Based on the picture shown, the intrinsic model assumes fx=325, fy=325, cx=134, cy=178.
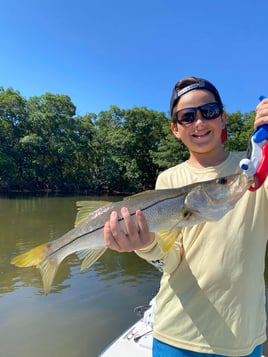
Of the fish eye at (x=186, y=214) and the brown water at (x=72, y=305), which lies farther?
the brown water at (x=72, y=305)

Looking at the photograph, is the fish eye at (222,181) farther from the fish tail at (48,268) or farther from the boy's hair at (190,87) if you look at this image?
the fish tail at (48,268)

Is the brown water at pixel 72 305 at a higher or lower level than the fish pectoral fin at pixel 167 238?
lower

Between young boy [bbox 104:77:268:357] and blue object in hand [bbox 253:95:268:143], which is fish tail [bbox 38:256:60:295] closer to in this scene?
young boy [bbox 104:77:268:357]

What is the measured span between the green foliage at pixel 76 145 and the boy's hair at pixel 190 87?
3640 cm

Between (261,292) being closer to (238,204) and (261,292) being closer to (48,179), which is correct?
(238,204)

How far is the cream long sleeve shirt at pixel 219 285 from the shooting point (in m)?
1.85

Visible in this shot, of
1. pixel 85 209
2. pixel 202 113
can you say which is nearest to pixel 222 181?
pixel 202 113

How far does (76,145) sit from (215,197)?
42.4 meters

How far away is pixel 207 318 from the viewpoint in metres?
1.88

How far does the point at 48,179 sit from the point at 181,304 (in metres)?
45.3

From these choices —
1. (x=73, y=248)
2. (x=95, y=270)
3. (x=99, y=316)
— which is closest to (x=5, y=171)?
(x=95, y=270)

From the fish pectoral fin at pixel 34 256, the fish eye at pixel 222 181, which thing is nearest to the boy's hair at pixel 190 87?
the fish eye at pixel 222 181

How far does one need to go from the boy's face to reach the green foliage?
36.5 m

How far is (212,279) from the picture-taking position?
1.90 metres
